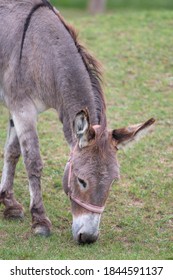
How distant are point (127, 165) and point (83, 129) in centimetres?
288

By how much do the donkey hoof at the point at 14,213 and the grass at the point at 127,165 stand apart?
82mm

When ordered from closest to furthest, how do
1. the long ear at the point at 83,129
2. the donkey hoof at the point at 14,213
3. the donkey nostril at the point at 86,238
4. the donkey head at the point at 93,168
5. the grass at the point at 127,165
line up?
the long ear at the point at 83,129
the donkey head at the point at 93,168
the donkey nostril at the point at 86,238
the grass at the point at 127,165
the donkey hoof at the point at 14,213

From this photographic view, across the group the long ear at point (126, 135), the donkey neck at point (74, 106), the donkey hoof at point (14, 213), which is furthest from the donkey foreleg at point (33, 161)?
the long ear at point (126, 135)

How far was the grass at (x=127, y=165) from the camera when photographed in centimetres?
701

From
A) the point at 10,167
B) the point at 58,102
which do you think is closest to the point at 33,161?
the point at 58,102

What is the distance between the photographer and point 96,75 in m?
7.12

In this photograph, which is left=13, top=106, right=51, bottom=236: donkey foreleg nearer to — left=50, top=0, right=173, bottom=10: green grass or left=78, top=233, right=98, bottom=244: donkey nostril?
left=78, top=233, right=98, bottom=244: donkey nostril

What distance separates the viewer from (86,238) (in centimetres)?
666

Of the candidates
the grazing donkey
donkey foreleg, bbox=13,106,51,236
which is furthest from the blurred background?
donkey foreleg, bbox=13,106,51,236

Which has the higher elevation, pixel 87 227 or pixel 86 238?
pixel 87 227

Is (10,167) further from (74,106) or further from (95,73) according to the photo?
(95,73)

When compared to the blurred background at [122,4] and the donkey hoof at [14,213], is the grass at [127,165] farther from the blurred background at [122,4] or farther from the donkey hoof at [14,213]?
the blurred background at [122,4]
